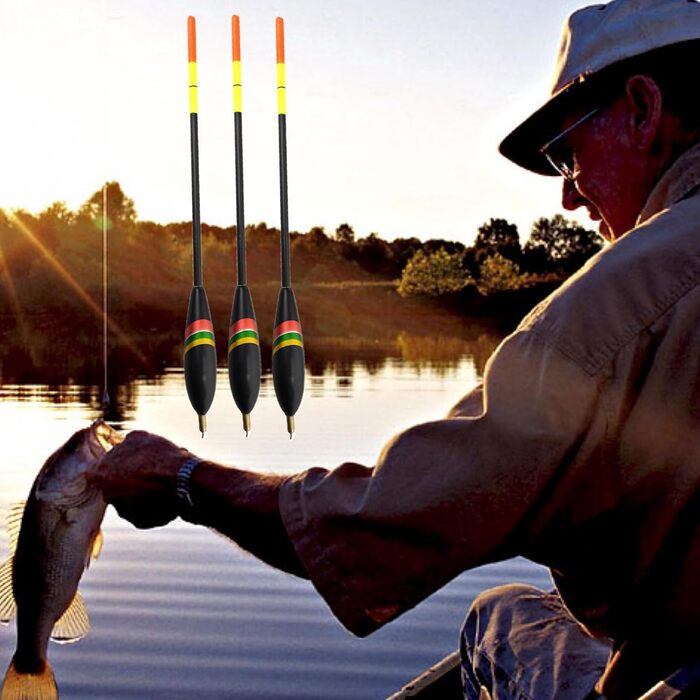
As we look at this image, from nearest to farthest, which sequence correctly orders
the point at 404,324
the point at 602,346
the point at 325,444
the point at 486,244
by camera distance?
the point at 602,346 < the point at 325,444 < the point at 404,324 < the point at 486,244

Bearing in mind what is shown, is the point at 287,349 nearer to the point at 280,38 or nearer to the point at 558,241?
the point at 280,38

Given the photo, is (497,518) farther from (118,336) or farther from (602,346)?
(118,336)

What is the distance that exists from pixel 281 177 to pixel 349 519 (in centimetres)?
221

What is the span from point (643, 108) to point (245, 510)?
1.12 m

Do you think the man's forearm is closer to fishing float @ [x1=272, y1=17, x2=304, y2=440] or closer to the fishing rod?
the fishing rod

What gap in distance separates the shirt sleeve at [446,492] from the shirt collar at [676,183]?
19.4 inches

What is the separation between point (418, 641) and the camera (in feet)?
23.8

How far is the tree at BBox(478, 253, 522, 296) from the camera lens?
8100cm

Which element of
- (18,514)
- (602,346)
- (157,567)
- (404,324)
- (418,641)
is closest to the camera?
(602,346)

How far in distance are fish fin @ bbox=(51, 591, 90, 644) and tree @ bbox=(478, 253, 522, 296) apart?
246 ft

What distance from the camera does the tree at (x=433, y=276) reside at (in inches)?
3383

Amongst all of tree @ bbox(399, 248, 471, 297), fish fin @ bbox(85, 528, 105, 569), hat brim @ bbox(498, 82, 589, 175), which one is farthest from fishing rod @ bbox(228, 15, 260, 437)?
tree @ bbox(399, 248, 471, 297)

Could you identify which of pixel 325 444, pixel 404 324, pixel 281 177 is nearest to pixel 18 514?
pixel 281 177

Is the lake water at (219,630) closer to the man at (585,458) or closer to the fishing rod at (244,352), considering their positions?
the fishing rod at (244,352)
